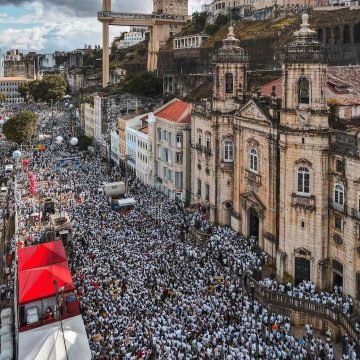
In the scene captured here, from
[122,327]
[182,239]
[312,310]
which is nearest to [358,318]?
[312,310]

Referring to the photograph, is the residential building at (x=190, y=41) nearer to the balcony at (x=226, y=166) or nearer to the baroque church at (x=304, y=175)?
the balcony at (x=226, y=166)

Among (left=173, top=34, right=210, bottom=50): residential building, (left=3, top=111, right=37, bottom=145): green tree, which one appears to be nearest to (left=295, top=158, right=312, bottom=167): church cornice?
(left=3, top=111, right=37, bottom=145): green tree

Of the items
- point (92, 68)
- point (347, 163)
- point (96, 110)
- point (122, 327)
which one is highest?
point (92, 68)

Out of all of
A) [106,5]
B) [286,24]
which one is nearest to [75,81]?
[106,5]

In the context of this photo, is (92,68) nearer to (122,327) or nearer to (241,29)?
(241,29)

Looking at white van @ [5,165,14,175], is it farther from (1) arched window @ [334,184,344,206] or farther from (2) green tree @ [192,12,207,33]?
(2) green tree @ [192,12,207,33]

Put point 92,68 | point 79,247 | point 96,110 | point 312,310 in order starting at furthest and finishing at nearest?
1. point 92,68
2. point 96,110
3. point 79,247
4. point 312,310

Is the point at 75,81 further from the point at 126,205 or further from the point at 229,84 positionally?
the point at 229,84

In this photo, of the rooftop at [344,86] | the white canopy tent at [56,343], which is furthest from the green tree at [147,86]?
the white canopy tent at [56,343]
